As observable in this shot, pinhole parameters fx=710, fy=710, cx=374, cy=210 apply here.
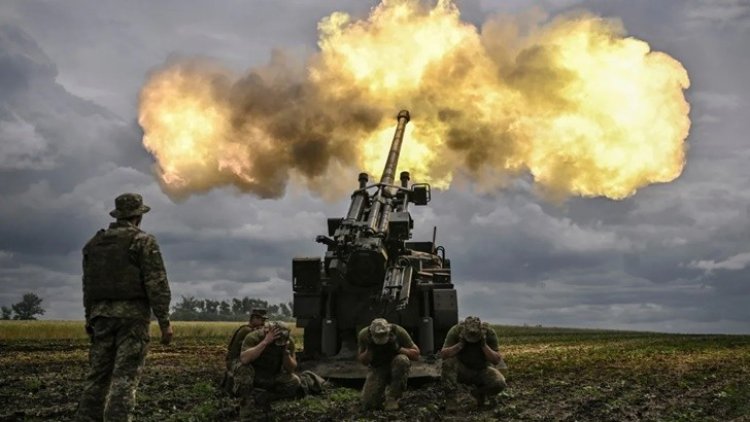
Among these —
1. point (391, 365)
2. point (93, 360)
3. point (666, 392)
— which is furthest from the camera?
point (666, 392)

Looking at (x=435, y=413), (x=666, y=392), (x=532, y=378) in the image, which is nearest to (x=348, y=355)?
(x=532, y=378)

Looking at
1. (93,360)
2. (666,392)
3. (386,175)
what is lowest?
(666,392)

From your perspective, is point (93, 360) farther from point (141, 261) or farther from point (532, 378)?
point (532, 378)

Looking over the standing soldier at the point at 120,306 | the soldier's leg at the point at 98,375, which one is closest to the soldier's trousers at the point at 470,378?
the standing soldier at the point at 120,306

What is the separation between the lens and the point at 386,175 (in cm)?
1838

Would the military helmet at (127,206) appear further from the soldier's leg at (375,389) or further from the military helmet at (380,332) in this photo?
the soldier's leg at (375,389)

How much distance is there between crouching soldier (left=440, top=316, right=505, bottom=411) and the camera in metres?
10.8

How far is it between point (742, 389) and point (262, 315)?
9.10 metres

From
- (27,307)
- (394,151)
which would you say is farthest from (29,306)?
(394,151)

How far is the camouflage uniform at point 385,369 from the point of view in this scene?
35.1 ft

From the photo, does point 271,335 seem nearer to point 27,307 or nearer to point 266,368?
point 266,368

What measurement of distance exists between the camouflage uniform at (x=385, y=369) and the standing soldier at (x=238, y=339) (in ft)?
5.21

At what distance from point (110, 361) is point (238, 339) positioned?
145 inches

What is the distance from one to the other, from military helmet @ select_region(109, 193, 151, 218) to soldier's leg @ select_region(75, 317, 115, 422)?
1.17 meters
